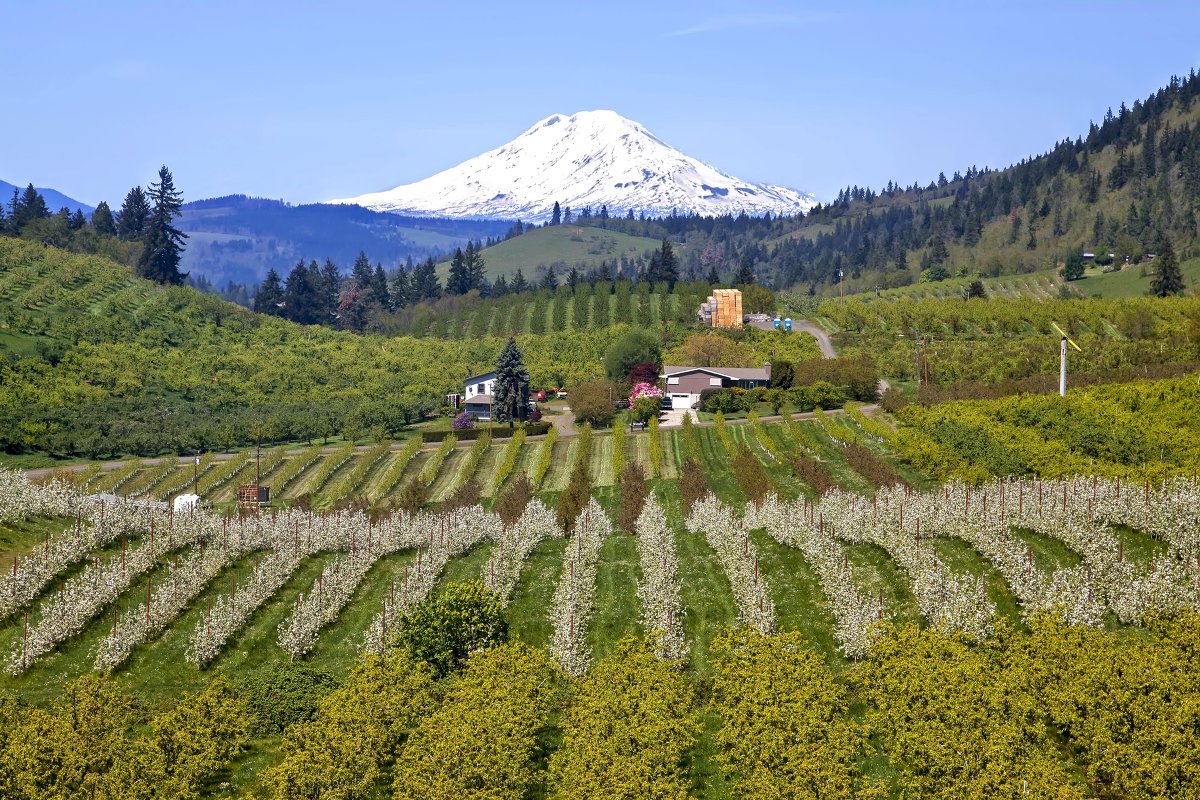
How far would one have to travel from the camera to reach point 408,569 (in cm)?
6862

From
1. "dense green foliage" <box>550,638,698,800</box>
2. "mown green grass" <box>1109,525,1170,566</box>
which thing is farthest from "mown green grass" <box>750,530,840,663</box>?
"mown green grass" <box>1109,525,1170,566</box>

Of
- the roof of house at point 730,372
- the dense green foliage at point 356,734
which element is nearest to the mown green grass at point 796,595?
the dense green foliage at point 356,734

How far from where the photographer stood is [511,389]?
430 ft

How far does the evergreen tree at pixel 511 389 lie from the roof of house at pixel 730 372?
52.4 ft

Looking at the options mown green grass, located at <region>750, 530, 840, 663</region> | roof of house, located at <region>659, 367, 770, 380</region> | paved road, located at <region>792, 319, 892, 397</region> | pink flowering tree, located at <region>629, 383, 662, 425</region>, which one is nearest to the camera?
mown green grass, located at <region>750, 530, 840, 663</region>

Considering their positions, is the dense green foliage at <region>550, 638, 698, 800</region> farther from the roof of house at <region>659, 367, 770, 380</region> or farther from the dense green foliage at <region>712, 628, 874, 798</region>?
the roof of house at <region>659, 367, 770, 380</region>

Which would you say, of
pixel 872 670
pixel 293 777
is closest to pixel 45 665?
pixel 293 777

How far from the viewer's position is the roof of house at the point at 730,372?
135m

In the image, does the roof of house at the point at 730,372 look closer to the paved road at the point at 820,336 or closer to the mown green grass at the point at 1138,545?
the paved road at the point at 820,336

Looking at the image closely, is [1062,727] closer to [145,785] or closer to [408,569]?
[145,785]

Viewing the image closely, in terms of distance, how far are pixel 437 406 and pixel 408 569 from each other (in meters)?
70.4

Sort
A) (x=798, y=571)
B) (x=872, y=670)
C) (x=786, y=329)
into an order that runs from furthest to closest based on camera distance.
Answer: (x=786, y=329) < (x=798, y=571) < (x=872, y=670)

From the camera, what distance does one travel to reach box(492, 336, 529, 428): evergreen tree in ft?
428

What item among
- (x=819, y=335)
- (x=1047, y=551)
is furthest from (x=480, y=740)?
(x=819, y=335)
